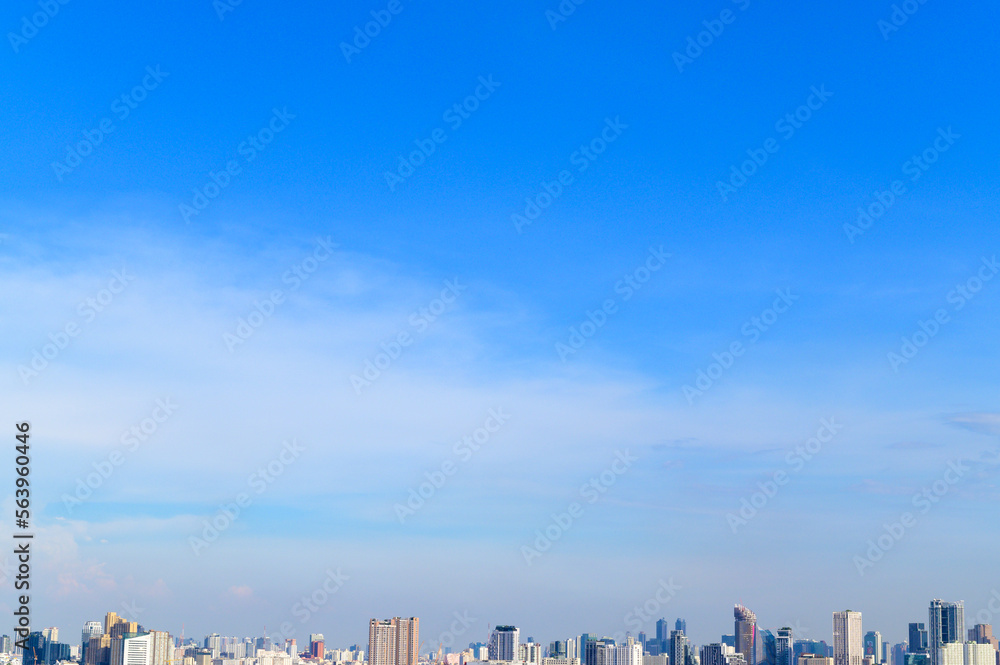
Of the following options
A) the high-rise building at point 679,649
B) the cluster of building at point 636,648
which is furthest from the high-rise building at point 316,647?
the high-rise building at point 679,649

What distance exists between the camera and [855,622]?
314 feet

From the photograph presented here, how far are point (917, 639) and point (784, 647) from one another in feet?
39.7

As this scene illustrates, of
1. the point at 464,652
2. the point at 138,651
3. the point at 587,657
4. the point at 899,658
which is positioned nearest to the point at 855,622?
the point at 899,658

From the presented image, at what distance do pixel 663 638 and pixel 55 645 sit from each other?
69.8m

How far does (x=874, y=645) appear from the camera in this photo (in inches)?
4075

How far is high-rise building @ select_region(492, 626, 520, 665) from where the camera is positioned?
102688 mm

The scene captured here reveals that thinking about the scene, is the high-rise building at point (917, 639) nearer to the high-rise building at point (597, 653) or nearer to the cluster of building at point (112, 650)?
the high-rise building at point (597, 653)

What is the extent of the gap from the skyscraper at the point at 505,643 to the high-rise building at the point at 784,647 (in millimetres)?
26283

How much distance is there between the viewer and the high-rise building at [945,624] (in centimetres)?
8869

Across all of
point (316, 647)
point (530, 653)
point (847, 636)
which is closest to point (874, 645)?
point (847, 636)

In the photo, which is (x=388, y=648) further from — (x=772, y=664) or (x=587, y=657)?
(x=772, y=664)

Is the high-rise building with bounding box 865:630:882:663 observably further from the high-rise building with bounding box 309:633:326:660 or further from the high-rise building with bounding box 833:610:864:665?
the high-rise building with bounding box 309:633:326:660

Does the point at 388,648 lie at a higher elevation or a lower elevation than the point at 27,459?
lower

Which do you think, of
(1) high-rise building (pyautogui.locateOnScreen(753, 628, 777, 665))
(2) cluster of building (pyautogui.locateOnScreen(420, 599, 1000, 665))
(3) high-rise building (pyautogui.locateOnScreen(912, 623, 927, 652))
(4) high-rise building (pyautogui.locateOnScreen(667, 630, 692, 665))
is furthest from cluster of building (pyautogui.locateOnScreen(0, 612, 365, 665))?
(3) high-rise building (pyautogui.locateOnScreen(912, 623, 927, 652))
